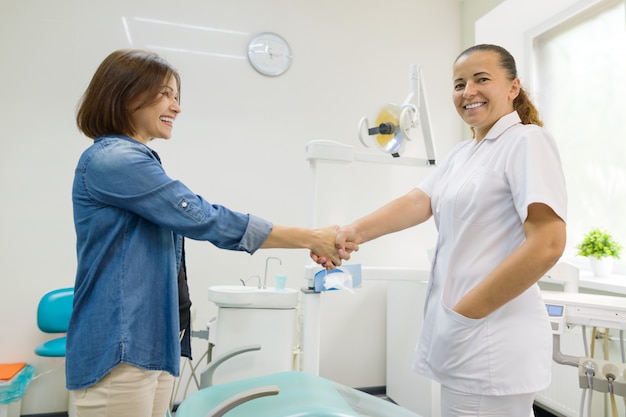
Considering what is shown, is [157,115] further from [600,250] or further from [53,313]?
[600,250]

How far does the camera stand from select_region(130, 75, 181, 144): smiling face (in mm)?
1013

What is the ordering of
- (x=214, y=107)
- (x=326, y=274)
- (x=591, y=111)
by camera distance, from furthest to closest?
(x=214, y=107) → (x=591, y=111) → (x=326, y=274)

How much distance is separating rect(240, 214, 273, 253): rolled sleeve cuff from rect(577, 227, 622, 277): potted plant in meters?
1.90

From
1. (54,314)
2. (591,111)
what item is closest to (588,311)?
(591,111)

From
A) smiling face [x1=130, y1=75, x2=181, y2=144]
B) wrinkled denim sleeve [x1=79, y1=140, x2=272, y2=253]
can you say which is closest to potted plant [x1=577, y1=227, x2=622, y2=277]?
wrinkled denim sleeve [x1=79, y1=140, x2=272, y2=253]

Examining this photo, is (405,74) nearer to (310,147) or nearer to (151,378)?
(310,147)

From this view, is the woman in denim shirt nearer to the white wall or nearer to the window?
the white wall

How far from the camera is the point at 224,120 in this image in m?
2.67

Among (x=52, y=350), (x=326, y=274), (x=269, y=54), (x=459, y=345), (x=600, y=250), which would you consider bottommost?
(x=52, y=350)

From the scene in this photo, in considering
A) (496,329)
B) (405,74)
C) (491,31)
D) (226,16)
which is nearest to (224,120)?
(226,16)

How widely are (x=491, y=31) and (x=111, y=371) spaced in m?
3.10

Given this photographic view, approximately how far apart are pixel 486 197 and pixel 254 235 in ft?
1.77

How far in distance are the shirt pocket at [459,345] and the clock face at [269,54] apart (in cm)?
212

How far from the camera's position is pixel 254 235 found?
3.46 ft
